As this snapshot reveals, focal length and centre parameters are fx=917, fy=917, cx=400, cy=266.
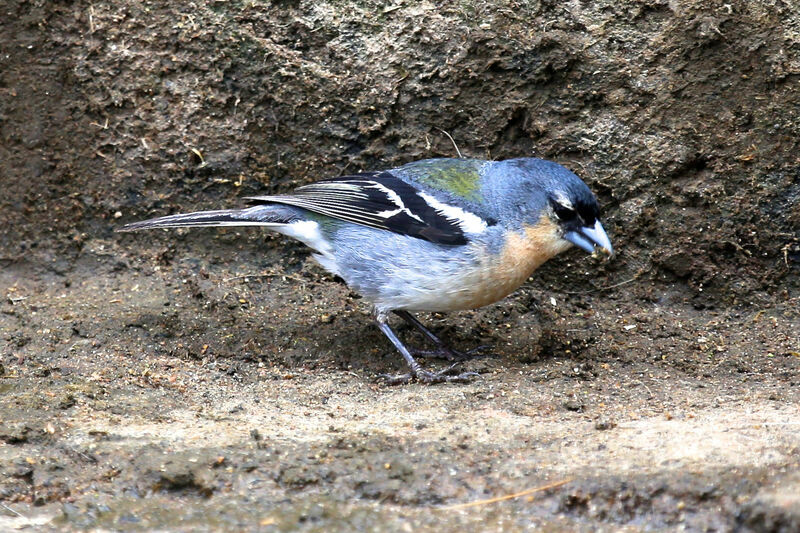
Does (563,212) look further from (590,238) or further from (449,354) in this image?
(449,354)

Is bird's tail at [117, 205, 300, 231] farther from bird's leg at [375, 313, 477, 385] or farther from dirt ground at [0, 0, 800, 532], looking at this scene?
bird's leg at [375, 313, 477, 385]

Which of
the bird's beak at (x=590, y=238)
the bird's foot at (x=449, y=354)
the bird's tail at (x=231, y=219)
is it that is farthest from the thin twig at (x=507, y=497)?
the bird's tail at (x=231, y=219)

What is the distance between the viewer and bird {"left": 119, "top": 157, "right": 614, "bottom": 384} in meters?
4.99

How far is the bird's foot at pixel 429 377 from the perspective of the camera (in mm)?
4961

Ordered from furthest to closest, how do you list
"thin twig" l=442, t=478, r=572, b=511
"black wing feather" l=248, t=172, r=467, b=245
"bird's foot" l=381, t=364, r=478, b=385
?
"black wing feather" l=248, t=172, r=467, b=245, "bird's foot" l=381, t=364, r=478, b=385, "thin twig" l=442, t=478, r=572, b=511

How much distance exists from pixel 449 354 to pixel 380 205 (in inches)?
38.1

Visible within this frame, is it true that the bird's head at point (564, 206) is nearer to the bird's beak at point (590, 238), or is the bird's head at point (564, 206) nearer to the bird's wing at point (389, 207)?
the bird's beak at point (590, 238)

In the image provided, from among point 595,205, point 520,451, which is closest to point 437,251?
point 595,205

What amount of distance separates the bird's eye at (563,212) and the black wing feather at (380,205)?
20.8 inches

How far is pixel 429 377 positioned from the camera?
5.01m

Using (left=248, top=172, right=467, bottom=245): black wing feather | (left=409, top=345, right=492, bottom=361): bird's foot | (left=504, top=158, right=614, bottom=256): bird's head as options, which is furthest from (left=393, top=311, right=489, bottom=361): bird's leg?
(left=504, top=158, right=614, bottom=256): bird's head

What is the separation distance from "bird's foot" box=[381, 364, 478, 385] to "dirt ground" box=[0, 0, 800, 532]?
0.26 feet

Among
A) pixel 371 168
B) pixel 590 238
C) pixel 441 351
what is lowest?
pixel 441 351

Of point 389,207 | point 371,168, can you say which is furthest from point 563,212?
point 371,168
